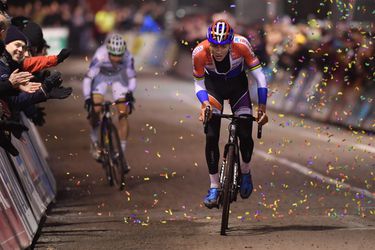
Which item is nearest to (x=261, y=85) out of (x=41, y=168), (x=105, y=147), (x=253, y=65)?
(x=253, y=65)

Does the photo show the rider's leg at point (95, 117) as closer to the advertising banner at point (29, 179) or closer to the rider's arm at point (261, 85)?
the advertising banner at point (29, 179)

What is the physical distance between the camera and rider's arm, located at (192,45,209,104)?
36.7 ft

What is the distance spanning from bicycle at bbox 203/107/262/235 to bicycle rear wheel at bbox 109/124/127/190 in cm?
325

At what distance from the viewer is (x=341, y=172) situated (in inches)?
607

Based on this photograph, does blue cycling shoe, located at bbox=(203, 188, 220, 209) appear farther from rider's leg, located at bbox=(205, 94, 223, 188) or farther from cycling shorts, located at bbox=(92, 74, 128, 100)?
cycling shorts, located at bbox=(92, 74, 128, 100)

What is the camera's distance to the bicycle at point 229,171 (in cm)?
1075

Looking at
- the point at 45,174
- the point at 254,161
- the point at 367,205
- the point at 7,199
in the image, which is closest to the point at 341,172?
the point at 254,161

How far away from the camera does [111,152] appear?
1491 cm

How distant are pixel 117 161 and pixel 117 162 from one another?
0.6 inches

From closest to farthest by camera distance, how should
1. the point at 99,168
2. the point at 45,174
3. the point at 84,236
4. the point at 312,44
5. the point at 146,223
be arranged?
1. the point at 84,236
2. the point at 146,223
3. the point at 45,174
4. the point at 99,168
5. the point at 312,44

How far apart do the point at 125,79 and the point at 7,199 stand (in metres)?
6.15

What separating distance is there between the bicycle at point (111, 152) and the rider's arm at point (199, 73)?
338 cm

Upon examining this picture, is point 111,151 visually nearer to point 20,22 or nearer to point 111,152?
point 111,152

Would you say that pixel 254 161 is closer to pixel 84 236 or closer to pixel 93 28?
pixel 84 236
